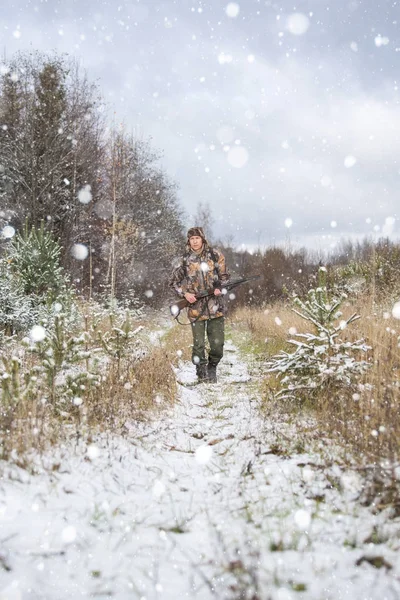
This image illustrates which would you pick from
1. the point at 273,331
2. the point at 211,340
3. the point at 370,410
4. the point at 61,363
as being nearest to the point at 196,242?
the point at 211,340

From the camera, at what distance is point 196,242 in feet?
Answer: 19.9

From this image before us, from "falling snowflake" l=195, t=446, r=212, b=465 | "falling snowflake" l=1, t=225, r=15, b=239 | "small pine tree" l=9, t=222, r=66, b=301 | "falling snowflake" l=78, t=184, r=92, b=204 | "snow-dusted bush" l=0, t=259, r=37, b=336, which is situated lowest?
"falling snowflake" l=195, t=446, r=212, b=465

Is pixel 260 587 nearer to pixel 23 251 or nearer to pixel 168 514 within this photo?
pixel 168 514

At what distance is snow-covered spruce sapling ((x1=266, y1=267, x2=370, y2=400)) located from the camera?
3979 millimetres

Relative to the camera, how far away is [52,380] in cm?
372

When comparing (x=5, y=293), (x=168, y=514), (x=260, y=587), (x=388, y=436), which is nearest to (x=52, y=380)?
(x=168, y=514)

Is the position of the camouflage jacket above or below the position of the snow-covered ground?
above

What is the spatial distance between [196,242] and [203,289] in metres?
0.72

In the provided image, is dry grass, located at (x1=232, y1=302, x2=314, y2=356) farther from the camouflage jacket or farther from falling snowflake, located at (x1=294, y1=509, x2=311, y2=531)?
falling snowflake, located at (x1=294, y1=509, x2=311, y2=531)

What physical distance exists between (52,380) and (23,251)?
582 centimetres

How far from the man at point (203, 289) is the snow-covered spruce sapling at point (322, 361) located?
164 centimetres

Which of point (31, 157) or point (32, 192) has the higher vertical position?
point (31, 157)

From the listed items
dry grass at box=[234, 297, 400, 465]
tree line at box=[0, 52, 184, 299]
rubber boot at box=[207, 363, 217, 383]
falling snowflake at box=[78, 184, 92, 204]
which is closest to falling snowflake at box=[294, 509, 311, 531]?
dry grass at box=[234, 297, 400, 465]

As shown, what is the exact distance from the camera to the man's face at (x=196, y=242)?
6.04 m
